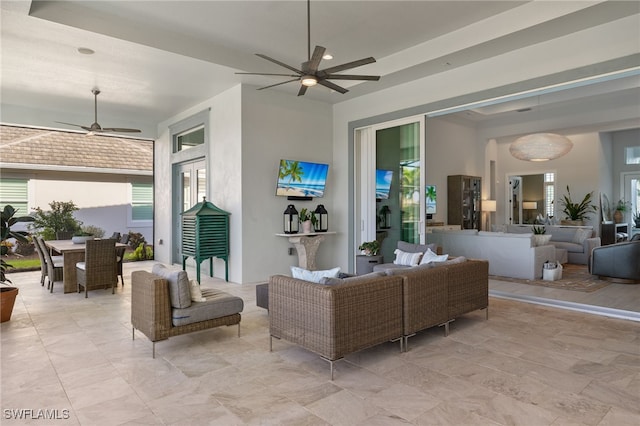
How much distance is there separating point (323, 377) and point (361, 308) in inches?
23.7

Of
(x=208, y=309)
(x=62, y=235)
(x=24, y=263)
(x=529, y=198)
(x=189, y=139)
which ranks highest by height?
(x=189, y=139)

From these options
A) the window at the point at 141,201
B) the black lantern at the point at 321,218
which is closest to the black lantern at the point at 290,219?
the black lantern at the point at 321,218

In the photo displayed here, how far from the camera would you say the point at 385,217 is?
24.1 feet

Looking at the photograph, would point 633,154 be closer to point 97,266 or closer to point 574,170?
point 574,170

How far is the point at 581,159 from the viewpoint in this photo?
11.1m

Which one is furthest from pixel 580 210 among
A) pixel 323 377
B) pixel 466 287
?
pixel 323 377

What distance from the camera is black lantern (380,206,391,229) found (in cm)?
729

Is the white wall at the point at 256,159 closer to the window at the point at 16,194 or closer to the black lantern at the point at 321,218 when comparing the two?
the black lantern at the point at 321,218

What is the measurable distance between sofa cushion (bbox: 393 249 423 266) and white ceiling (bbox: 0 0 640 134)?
8.86ft

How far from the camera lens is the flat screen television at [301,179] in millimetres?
7066

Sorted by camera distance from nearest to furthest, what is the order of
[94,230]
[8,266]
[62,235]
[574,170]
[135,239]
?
1. [8,266]
2. [62,235]
3. [94,230]
4. [135,239]
5. [574,170]

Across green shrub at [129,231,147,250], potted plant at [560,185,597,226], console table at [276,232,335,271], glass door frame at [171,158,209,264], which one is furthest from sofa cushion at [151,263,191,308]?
potted plant at [560,185,597,226]

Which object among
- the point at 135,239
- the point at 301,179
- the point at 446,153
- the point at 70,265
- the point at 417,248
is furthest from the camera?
the point at 446,153

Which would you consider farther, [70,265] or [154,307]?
[70,265]
